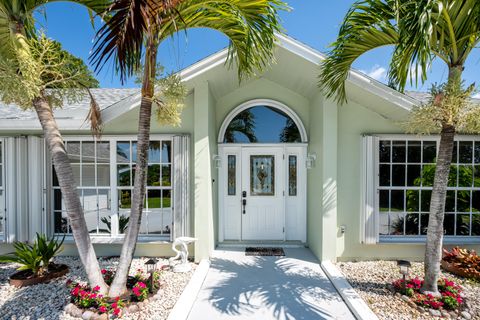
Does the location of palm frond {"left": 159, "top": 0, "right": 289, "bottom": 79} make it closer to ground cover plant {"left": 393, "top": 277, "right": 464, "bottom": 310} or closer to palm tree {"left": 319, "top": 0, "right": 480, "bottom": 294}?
palm tree {"left": 319, "top": 0, "right": 480, "bottom": 294}

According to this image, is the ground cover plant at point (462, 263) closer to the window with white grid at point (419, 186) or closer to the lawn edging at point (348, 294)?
the window with white grid at point (419, 186)

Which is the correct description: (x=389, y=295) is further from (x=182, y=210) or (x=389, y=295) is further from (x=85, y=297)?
(x=85, y=297)

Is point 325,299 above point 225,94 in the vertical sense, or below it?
below

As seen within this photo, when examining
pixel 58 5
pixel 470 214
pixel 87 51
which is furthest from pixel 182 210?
pixel 470 214

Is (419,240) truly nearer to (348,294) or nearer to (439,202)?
(439,202)

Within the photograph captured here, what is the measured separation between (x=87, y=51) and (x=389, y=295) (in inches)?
232

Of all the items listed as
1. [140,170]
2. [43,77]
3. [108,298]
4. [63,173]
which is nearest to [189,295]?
[108,298]

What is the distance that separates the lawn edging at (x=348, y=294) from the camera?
3.84 meters

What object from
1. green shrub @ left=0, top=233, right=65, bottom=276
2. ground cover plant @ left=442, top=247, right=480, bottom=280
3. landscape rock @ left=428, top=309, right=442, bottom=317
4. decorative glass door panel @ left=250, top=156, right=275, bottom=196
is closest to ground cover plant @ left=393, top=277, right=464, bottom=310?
landscape rock @ left=428, top=309, right=442, bottom=317

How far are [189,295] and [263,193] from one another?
3727mm

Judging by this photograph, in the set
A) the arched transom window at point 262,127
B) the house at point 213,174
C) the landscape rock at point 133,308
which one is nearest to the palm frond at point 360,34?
the house at point 213,174

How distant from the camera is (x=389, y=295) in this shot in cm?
438

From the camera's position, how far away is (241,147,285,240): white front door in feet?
24.3

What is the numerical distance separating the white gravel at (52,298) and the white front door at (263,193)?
239cm
